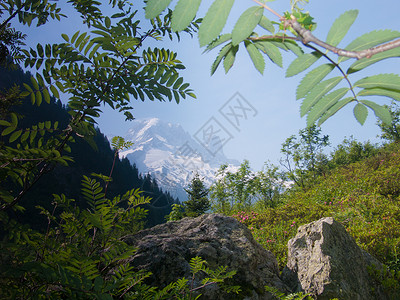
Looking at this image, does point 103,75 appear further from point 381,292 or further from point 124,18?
point 381,292

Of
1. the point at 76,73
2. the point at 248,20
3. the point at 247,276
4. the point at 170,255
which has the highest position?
the point at 248,20

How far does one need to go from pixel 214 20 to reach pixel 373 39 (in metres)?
0.28

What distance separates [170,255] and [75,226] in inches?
47.2

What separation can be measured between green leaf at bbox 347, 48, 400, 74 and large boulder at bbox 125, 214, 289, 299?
1852mm

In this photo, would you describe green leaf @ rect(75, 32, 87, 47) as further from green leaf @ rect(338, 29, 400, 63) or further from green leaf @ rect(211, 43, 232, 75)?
green leaf @ rect(338, 29, 400, 63)

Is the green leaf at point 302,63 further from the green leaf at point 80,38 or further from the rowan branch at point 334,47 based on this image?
the green leaf at point 80,38

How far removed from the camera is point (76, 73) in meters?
1.07

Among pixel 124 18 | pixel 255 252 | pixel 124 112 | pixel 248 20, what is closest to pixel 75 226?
pixel 124 112

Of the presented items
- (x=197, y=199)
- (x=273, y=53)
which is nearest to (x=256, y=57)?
(x=273, y=53)

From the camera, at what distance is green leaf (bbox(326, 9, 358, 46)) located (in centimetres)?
41

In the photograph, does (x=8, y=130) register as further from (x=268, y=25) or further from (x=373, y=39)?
(x=373, y=39)

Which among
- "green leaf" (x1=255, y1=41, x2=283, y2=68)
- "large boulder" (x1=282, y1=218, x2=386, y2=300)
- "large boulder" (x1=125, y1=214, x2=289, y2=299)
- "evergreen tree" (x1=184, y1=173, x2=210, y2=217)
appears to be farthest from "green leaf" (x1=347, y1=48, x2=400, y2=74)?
"evergreen tree" (x1=184, y1=173, x2=210, y2=217)

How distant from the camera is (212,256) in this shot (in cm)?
223

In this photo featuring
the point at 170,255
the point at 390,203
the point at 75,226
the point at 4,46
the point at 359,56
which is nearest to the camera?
the point at 359,56
